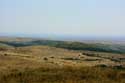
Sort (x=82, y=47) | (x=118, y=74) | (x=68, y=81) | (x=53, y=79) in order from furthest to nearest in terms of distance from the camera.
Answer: (x=82, y=47) → (x=118, y=74) → (x=53, y=79) → (x=68, y=81)

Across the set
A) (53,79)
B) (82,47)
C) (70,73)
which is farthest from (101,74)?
(82,47)

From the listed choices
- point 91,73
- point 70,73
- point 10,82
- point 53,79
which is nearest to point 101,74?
point 91,73

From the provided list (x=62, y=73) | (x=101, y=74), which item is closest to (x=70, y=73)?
(x=62, y=73)

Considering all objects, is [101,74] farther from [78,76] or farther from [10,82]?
[10,82]

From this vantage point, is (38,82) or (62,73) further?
(62,73)

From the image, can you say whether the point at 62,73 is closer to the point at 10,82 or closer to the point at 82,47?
the point at 10,82

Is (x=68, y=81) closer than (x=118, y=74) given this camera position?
Yes

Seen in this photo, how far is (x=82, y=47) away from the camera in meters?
78.1

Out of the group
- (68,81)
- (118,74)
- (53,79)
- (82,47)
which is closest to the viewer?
(68,81)

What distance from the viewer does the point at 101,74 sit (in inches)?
492

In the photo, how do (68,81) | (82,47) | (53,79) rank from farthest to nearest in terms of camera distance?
1. (82,47)
2. (53,79)
3. (68,81)

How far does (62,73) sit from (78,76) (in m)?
0.88

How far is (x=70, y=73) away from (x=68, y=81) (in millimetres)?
2238

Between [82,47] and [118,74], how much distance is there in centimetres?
6571
